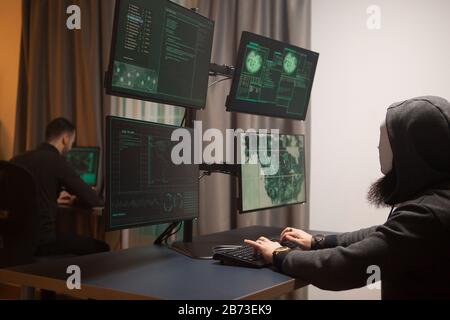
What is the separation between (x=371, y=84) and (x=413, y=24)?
0.39m

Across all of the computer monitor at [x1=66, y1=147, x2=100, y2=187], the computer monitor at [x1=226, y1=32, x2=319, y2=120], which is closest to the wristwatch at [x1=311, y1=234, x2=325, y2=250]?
the computer monitor at [x1=226, y1=32, x2=319, y2=120]

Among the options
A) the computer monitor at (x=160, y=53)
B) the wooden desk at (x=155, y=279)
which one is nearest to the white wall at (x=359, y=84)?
the computer monitor at (x=160, y=53)

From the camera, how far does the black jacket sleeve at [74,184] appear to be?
118 inches

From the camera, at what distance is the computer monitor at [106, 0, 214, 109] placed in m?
1.50

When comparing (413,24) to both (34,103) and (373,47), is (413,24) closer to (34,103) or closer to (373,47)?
(373,47)

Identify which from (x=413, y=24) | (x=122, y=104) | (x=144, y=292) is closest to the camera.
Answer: (x=144, y=292)

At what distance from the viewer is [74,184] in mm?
3033

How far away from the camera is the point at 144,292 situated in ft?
3.84

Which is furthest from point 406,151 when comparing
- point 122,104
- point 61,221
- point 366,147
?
point 61,221

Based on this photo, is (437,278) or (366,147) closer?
(437,278)

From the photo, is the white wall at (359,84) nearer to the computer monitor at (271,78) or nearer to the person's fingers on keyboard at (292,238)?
the computer monitor at (271,78)

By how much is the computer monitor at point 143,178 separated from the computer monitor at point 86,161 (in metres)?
2.06

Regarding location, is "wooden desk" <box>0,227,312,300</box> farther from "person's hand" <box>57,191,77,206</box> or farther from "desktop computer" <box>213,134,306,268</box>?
"person's hand" <box>57,191,77,206</box>

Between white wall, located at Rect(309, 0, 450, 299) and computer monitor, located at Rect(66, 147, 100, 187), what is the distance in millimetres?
1649
